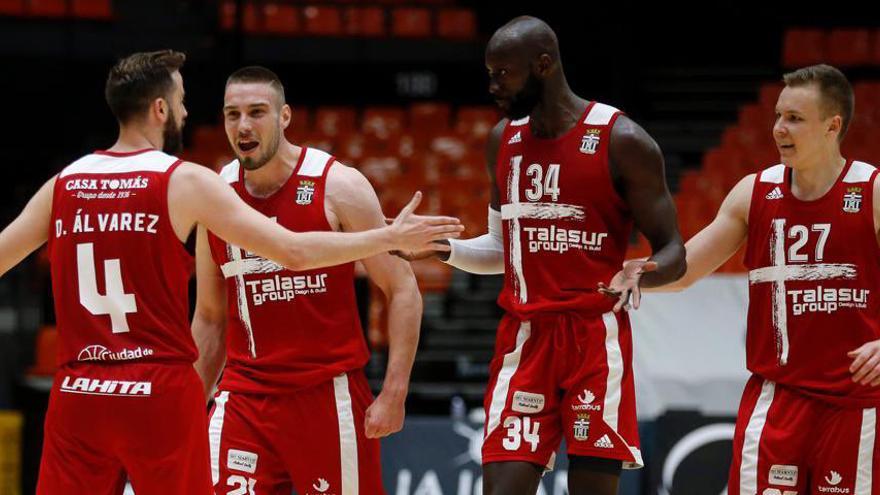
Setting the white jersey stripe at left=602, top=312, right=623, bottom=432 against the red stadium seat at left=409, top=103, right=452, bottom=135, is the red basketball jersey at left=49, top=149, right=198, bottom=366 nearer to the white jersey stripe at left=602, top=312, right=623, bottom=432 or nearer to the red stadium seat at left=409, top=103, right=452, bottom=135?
the white jersey stripe at left=602, top=312, right=623, bottom=432

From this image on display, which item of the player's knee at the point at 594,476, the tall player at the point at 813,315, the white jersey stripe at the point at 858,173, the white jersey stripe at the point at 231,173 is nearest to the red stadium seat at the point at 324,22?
the white jersey stripe at the point at 231,173

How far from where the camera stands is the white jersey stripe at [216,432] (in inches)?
209

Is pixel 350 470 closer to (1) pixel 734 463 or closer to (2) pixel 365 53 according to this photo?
(1) pixel 734 463

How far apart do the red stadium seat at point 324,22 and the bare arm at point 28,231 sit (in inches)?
498

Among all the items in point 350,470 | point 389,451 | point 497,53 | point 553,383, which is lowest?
point 389,451

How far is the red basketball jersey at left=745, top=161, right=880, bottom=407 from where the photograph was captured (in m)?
5.22

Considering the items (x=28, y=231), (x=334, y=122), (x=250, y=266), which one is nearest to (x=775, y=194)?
(x=250, y=266)

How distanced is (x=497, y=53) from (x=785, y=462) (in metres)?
1.94

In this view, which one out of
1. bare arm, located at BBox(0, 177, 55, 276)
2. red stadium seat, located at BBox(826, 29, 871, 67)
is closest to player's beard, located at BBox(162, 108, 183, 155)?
bare arm, located at BBox(0, 177, 55, 276)

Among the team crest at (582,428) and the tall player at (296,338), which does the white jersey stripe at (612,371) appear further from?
the tall player at (296,338)

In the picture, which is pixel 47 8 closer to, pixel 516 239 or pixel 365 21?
pixel 365 21

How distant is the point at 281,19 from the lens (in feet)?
57.0

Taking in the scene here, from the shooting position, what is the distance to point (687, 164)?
15.9 m

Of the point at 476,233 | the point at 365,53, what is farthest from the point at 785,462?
the point at 365,53
